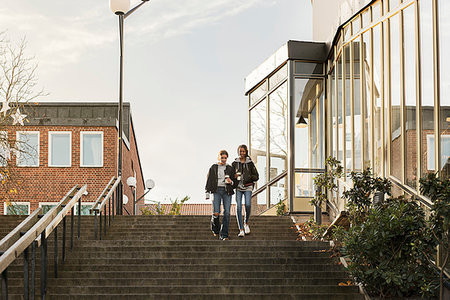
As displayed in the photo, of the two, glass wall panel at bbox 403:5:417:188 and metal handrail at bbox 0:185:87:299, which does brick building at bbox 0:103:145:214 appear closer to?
metal handrail at bbox 0:185:87:299

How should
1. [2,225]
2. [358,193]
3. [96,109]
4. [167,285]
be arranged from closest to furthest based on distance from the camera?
[167,285] → [358,193] → [2,225] → [96,109]

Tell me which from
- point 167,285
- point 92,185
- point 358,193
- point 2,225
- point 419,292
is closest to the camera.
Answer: point 419,292

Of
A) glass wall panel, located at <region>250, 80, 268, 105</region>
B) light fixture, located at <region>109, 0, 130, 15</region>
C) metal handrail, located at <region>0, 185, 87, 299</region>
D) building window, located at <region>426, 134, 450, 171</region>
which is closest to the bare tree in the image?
light fixture, located at <region>109, 0, 130, 15</region>

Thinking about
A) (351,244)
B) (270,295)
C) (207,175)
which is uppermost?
(207,175)

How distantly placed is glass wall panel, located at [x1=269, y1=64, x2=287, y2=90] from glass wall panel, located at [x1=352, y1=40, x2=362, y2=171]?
411 cm

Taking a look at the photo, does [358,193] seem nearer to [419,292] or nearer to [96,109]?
[419,292]

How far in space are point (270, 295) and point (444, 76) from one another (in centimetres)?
375

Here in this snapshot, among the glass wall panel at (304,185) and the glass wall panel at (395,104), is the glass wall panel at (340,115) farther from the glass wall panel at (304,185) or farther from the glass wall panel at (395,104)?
the glass wall panel at (395,104)

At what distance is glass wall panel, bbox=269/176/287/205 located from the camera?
59.6 ft

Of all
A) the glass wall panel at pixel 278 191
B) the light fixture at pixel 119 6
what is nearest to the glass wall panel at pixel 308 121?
the glass wall panel at pixel 278 191

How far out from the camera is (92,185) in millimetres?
27891

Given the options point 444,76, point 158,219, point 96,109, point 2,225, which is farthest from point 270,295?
point 96,109

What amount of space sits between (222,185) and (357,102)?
12.2 ft

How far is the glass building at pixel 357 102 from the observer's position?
32.8 ft
